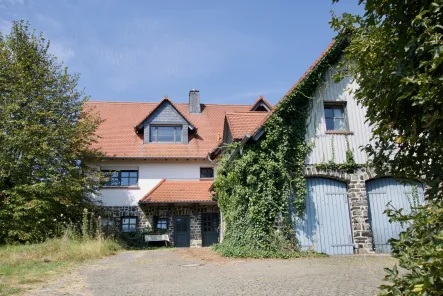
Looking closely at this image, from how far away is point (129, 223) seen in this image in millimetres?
19562

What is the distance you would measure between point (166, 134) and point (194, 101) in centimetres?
430

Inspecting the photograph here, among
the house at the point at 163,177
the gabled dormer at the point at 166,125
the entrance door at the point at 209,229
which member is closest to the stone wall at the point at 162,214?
the house at the point at 163,177

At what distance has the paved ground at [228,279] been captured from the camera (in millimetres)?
5934

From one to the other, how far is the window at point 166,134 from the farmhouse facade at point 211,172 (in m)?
0.06

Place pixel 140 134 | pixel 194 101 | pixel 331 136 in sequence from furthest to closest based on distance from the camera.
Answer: pixel 194 101, pixel 140 134, pixel 331 136

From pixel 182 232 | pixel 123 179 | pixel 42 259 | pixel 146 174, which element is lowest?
pixel 42 259

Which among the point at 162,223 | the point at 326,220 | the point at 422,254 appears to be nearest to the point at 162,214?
the point at 162,223

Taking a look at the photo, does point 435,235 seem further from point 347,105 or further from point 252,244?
point 347,105

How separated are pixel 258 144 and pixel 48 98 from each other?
464 inches

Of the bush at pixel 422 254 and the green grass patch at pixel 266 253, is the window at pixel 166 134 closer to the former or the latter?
the green grass patch at pixel 266 253

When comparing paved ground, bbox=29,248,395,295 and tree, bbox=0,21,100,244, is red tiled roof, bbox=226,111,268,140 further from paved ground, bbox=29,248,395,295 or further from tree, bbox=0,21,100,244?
tree, bbox=0,21,100,244

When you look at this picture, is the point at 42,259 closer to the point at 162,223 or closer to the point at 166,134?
the point at 162,223

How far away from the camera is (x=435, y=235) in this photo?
2350 mm

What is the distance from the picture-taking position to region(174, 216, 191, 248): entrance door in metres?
19.5
